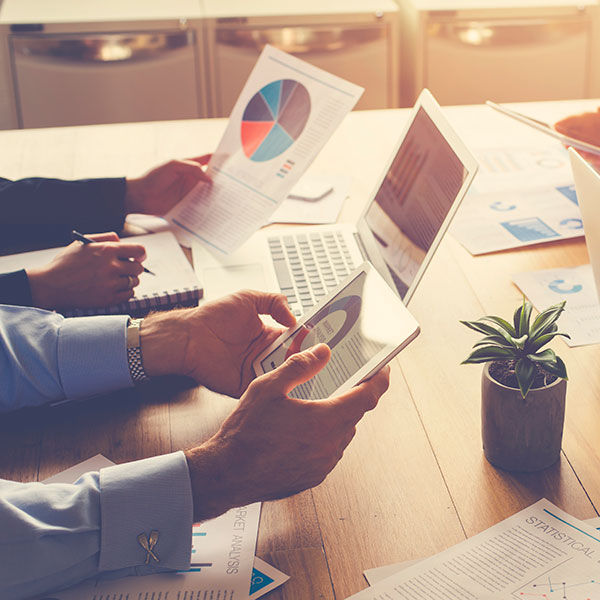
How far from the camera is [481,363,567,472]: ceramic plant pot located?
853 millimetres

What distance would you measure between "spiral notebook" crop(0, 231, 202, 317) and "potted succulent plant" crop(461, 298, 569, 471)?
1.69ft

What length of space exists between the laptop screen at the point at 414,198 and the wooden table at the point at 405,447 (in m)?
0.08

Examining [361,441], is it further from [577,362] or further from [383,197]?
[383,197]

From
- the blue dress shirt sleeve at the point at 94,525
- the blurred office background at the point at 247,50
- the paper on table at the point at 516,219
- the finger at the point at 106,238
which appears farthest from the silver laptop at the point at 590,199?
the blurred office background at the point at 247,50

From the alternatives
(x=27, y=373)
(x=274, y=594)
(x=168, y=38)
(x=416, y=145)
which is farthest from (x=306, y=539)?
(x=168, y=38)

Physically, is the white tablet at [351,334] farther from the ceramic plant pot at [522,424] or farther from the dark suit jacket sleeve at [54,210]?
the dark suit jacket sleeve at [54,210]

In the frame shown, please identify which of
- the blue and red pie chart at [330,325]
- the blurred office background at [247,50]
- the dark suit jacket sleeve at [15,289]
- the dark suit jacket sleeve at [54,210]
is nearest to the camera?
the blue and red pie chart at [330,325]

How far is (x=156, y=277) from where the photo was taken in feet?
4.23

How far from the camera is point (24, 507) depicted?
79cm

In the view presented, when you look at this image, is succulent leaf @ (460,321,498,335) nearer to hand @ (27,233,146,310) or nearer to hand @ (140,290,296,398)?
hand @ (140,290,296,398)

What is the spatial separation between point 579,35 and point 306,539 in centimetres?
274

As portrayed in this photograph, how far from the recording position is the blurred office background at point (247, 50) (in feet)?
9.25

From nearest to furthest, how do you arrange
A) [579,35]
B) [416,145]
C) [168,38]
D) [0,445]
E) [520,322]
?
[520,322], [0,445], [416,145], [168,38], [579,35]

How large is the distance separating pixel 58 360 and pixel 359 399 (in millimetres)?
413
